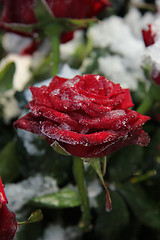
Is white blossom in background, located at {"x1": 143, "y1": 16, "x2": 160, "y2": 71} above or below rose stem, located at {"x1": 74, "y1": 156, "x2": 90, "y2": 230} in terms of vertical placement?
above

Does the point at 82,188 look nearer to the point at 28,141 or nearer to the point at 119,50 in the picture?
the point at 28,141

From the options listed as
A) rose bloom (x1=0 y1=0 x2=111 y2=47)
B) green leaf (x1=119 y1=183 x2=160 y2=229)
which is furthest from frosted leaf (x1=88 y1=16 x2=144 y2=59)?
green leaf (x1=119 y1=183 x2=160 y2=229)

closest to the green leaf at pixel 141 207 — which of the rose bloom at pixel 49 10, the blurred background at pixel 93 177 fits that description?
the blurred background at pixel 93 177

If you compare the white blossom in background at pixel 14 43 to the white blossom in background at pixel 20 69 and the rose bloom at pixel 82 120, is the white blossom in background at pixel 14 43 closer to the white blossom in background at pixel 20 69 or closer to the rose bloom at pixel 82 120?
the white blossom in background at pixel 20 69

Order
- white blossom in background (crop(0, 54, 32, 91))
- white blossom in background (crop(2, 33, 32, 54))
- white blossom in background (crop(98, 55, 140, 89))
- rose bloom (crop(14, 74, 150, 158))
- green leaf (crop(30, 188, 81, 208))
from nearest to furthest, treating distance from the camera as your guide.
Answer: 1. rose bloom (crop(14, 74, 150, 158))
2. green leaf (crop(30, 188, 81, 208))
3. white blossom in background (crop(98, 55, 140, 89))
4. white blossom in background (crop(0, 54, 32, 91))
5. white blossom in background (crop(2, 33, 32, 54))

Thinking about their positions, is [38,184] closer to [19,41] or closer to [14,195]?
[14,195]

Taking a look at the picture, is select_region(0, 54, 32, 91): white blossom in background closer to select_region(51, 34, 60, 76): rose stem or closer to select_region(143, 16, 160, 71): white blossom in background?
select_region(51, 34, 60, 76): rose stem

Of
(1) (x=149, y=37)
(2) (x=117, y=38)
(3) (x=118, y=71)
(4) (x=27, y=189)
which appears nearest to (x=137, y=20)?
(2) (x=117, y=38)

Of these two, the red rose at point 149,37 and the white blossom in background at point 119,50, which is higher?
the red rose at point 149,37
